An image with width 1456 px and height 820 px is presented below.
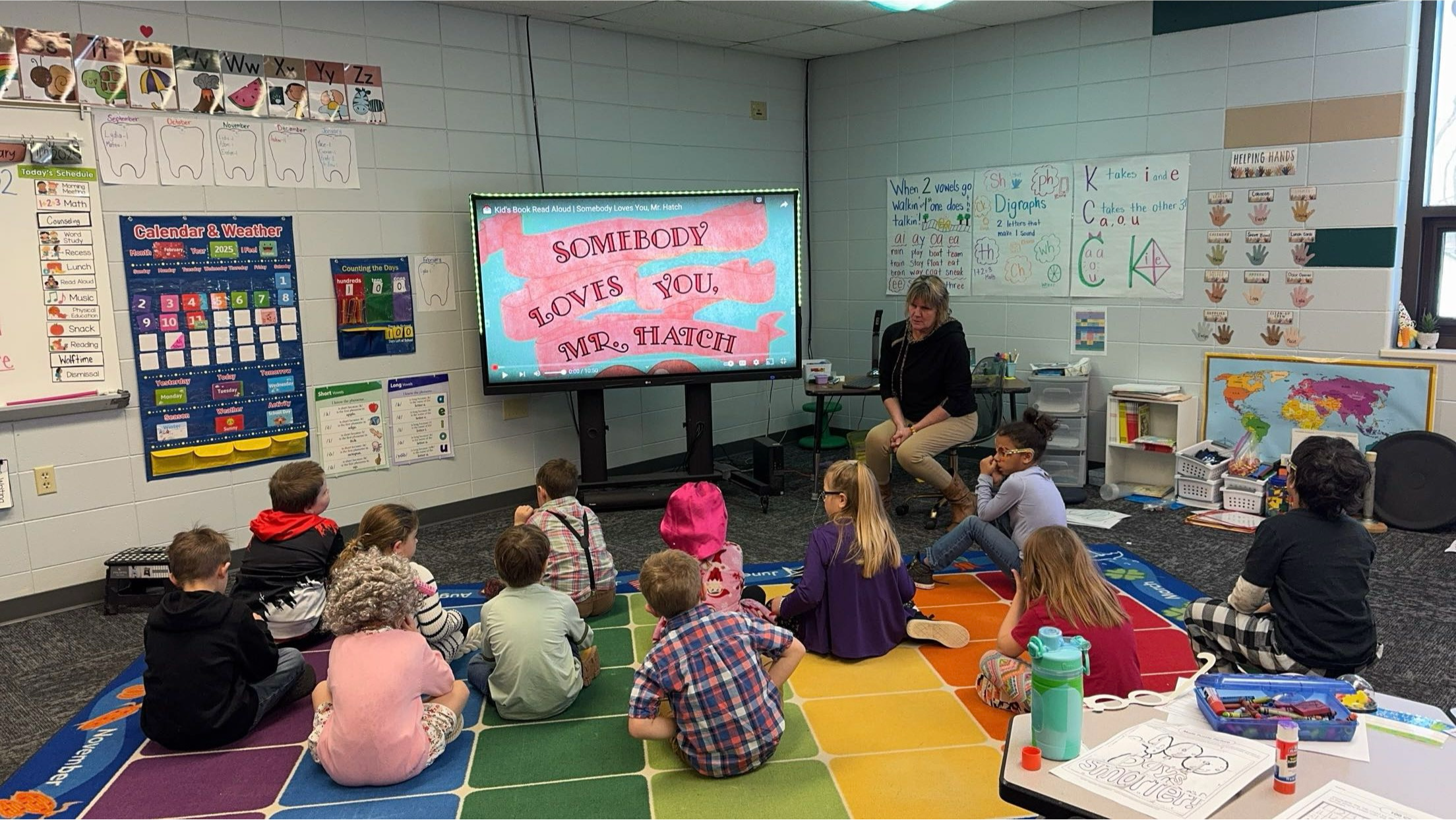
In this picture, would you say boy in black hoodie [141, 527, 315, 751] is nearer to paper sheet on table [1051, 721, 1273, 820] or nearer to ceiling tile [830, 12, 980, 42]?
paper sheet on table [1051, 721, 1273, 820]

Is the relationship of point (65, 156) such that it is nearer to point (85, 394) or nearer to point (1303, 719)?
point (85, 394)

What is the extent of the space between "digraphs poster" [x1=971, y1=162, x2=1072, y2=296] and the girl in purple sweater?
3329mm

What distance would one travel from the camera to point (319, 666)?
12.0ft

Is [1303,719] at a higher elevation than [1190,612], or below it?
higher

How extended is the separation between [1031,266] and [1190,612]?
3566 millimetres

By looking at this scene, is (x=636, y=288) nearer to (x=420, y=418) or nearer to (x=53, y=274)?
(x=420, y=418)

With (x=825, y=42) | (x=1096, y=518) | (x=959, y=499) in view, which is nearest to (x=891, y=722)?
(x=959, y=499)

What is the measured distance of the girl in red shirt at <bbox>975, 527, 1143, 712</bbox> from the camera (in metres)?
2.70

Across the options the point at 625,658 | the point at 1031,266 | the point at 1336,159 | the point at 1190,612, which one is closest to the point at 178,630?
the point at 625,658

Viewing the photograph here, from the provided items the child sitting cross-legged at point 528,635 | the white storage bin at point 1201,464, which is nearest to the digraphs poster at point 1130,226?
the white storage bin at point 1201,464

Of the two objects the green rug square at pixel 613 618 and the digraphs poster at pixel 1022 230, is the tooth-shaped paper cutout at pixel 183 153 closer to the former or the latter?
the green rug square at pixel 613 618

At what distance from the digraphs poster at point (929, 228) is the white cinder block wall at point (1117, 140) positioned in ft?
0.31

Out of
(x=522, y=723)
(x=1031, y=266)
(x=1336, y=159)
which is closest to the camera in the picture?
(x=522, y=723)

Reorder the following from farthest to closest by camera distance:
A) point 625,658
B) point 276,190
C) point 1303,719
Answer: point 276,190
point 625,658
point 1303,719
